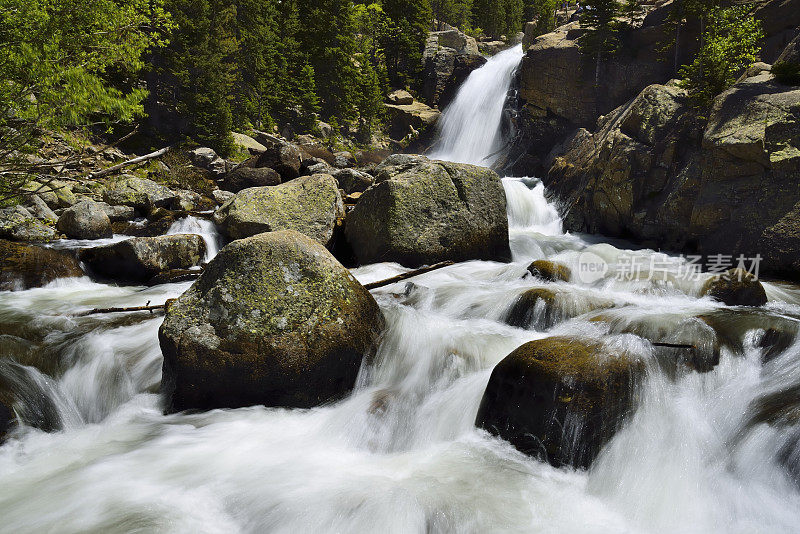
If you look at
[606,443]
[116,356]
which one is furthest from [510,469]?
[116,356]

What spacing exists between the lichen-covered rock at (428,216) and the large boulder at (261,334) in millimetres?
4014

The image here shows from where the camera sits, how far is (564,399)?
3.68 m

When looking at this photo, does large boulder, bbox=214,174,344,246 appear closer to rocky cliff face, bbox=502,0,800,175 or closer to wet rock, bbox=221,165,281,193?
wet rock, bbox=221,165,281,193

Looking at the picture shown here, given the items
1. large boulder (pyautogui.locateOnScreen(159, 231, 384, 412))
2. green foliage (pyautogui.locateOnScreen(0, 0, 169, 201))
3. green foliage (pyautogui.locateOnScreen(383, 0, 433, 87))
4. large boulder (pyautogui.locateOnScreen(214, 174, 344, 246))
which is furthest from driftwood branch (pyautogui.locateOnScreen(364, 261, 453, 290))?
green foliage (pyautogui.locateOnScreen(383, 0, 433, 87))

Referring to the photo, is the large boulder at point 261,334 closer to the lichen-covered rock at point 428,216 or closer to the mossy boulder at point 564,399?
the mossy boulder at point 564,399

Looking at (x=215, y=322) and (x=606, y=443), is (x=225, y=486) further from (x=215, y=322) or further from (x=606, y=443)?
(x=606, y=443)

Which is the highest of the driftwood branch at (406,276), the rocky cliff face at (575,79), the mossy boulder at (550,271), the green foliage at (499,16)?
the green foliage at (499,16)

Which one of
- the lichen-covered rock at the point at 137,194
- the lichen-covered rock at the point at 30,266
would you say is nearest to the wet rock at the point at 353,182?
the lichen-covered rock at the point at 137,194

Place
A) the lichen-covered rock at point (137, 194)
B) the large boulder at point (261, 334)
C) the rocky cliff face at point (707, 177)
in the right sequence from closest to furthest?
the large boulder at point (261, 334) → the rocky cliff face at point (707, 177) → the lichen-covered rock at point (137, 194)

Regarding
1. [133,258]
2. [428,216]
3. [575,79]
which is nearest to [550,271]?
A: [428,216]

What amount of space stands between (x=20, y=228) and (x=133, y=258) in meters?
3.63

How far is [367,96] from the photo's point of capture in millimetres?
32469

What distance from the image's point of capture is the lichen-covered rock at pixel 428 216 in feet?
29.9

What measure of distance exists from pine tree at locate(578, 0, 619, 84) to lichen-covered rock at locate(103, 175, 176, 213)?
17293mm
